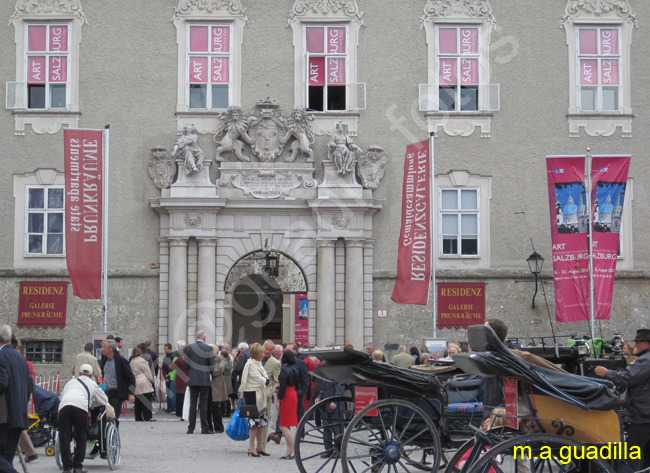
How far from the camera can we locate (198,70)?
1058 inches

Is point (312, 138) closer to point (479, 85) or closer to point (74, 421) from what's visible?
point (479, 85)

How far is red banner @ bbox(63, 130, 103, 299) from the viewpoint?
81.0ft

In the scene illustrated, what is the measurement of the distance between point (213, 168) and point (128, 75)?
3.21 metres

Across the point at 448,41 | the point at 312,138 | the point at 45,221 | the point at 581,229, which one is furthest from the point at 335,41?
the point at 45,221

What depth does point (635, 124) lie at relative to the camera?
88.3 ft

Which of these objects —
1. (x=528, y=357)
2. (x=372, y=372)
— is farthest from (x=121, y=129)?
(x=528, y=357)

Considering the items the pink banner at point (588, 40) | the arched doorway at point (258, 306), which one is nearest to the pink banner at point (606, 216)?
the pink banner at point (588, 40)

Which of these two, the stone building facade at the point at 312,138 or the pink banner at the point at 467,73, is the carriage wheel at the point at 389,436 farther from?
the pink banner at the point at 467,73

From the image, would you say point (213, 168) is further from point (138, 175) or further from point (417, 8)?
point (417, 8)

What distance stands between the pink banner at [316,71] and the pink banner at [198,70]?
266cm

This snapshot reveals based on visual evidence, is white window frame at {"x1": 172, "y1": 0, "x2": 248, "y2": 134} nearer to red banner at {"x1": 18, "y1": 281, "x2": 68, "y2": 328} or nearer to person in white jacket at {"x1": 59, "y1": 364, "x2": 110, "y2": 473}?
red banner at {"x1": 18, "y1": 281, "x2": 68, "y2": 328}

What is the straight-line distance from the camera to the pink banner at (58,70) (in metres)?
26.7

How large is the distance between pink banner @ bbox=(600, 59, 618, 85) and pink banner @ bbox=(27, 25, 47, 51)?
1414 centimetres

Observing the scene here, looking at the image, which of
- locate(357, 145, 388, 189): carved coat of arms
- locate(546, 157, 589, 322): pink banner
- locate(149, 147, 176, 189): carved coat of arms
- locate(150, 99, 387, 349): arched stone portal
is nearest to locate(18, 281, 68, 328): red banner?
locate(150, 99, 387, 349): arched stone portal
